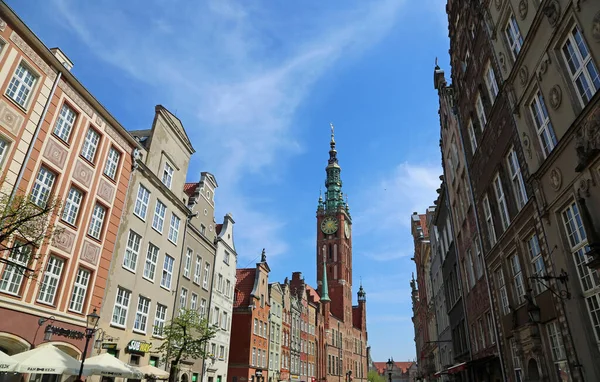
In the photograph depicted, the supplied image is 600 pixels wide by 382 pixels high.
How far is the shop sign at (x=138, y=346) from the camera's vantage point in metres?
18.8

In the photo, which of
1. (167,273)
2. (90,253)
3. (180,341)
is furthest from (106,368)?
(167,273)

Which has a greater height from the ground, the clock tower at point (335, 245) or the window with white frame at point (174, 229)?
the clock tower at point (335, 245)

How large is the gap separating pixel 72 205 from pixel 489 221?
1731 cm

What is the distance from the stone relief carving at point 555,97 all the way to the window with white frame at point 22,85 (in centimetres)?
1690

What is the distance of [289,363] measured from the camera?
50.7 m

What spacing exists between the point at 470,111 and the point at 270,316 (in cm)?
3399

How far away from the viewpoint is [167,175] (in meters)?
24.6

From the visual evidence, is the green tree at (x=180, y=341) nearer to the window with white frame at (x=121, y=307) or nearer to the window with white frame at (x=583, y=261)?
the window with white frame at (x=121, y=307)

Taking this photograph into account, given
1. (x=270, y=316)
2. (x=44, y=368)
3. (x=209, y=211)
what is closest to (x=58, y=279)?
(x=44, y=368)

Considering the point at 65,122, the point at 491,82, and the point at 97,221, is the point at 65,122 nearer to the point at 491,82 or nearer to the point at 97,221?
the point at 97,221

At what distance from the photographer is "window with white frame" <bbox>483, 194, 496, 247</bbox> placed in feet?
53.2

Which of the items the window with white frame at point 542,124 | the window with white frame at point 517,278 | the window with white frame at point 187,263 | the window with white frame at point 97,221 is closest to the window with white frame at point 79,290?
the window with white frame at point 97,221

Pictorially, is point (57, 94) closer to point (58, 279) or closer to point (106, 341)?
point (58, 279)

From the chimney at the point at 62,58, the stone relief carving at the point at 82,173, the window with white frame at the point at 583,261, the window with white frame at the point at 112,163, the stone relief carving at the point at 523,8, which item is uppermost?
the chimney at the point at 62,58
